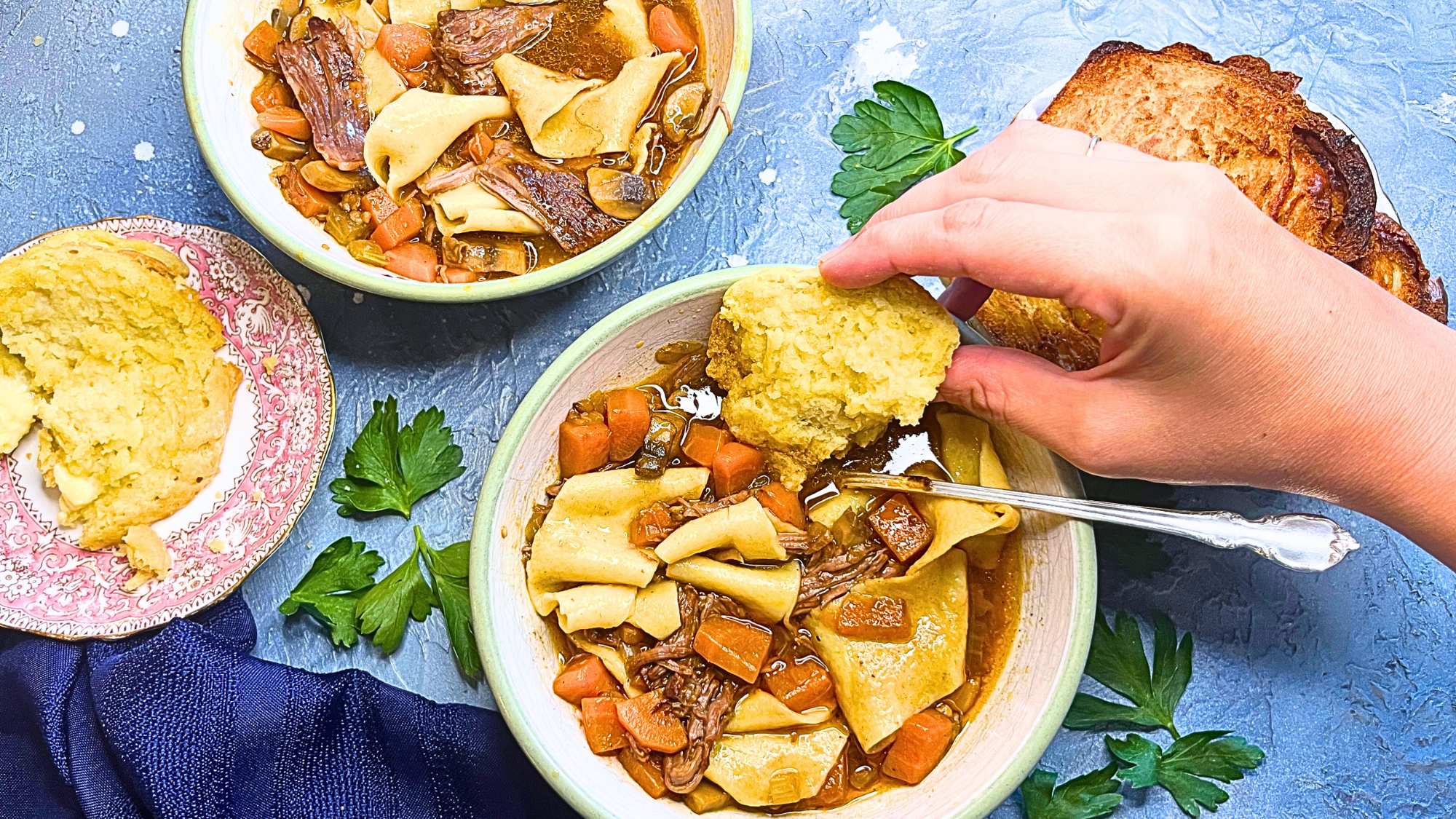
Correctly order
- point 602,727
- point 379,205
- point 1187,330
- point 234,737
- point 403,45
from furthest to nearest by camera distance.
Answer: point 403,45, point 379,205, point 234,737, point 602,727, point 1187,330

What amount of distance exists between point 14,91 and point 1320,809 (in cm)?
523

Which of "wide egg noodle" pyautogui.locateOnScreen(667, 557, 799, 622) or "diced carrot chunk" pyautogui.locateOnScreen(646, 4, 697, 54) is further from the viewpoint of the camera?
"diced carrot chunk" pyautogui.locateOnScreen(646, 4, 697, 54)

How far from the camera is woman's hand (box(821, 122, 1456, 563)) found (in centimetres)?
261

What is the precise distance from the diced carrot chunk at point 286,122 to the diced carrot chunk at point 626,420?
142cm

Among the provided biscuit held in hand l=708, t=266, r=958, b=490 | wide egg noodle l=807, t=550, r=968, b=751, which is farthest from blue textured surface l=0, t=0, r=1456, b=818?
biscuit held in hand l=708, t=266, r=958, b=490

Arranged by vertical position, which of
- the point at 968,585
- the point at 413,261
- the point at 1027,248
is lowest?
the point at 968,585

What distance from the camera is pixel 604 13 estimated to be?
12.7 feet

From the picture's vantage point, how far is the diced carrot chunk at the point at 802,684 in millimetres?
3352

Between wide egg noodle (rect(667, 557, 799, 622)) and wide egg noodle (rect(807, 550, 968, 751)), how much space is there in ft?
0.46

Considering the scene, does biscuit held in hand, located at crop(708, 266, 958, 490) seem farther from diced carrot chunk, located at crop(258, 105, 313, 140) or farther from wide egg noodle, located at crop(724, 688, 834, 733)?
diced carrot chunk, located at crop(258, 105, 313, 140)

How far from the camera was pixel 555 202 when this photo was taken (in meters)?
3.64

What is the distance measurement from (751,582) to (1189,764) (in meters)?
1.59

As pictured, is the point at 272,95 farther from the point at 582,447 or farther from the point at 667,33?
the point at 582,447

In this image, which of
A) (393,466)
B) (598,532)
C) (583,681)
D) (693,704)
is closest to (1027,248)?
(598,532)
